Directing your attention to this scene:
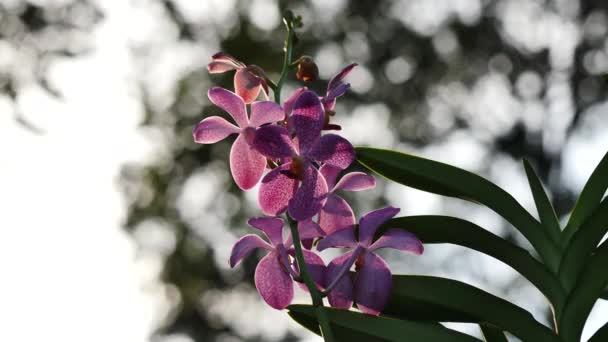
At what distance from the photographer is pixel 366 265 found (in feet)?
2.43

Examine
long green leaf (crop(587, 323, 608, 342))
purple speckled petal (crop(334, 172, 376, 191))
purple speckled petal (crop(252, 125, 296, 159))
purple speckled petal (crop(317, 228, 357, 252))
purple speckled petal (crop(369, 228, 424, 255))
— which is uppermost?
purple speckled petal (crop(334, 172, 376, 191))

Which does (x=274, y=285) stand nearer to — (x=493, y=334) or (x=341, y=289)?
(x=341, y=289)

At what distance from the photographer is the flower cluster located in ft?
2.29

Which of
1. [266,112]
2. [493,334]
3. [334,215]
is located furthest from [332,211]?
[493,334]

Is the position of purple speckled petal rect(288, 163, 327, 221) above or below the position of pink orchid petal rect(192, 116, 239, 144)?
below

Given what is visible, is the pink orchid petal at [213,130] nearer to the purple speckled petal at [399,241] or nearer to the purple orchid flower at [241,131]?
the purple orchid flower at [241,131]

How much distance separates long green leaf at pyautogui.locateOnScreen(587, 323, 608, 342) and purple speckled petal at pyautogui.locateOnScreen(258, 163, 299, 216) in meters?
0.32

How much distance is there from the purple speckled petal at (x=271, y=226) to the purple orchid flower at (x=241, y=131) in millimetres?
37

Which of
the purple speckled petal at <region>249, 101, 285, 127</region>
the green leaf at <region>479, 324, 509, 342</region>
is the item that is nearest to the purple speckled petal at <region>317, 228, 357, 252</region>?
the purple speckled petal at <region>249, 101, 285, 127</region>

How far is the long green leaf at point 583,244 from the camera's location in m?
0.82

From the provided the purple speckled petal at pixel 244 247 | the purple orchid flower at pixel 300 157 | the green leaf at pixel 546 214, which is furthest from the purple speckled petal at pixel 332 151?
the green leaf at pixel 546 214

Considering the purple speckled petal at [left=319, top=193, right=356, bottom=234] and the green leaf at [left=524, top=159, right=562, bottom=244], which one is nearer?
the purple speckled petal at [left=319, top=193, right=356, bottom=234]

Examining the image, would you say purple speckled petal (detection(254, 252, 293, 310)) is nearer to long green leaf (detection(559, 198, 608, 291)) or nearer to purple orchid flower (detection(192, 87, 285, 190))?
purple orchid flower (detection(192, 87, 285, 190))

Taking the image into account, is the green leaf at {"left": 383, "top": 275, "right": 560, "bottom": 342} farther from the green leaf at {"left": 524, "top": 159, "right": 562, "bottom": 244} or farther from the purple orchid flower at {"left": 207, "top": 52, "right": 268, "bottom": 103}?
the purple orchid flower at {"left": 207, "top": 52, "right": 268, "bottom": 103}
